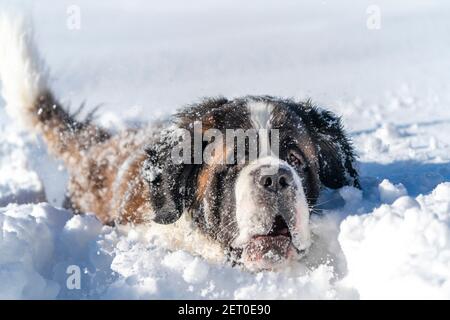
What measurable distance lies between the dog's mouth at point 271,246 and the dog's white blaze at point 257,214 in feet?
0.10

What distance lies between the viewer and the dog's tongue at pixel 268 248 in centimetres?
270

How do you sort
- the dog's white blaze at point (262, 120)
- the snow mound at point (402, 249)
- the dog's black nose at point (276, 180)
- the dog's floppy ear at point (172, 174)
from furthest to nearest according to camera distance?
the dog's floppy ear at point (172, 174)
the dog's white blaze at point (262, 120)
the dog's black nose at point (276, 180)
the snow mound at point (402, 249)

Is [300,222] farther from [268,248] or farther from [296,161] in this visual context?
[296,161]

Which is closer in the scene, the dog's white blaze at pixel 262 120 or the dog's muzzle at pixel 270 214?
the dog's muzzle at pixel 270 214

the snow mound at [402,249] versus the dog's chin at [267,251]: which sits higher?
the snow mound at [402,249]

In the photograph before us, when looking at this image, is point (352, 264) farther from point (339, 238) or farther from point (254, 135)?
point (254, 135)

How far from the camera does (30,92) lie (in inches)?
195

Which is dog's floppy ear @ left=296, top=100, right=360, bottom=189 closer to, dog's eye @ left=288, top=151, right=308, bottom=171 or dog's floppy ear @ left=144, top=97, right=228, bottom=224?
dog's eye @ left=288, top=151, right=308, bottom=171

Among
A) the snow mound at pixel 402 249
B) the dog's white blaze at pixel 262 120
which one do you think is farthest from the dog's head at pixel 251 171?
the snow mound at pixel 402 249

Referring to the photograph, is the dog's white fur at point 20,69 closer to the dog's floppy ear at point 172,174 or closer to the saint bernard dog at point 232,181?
the saint bernard dog at point 232,181

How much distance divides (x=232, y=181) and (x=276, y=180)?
31 cm
